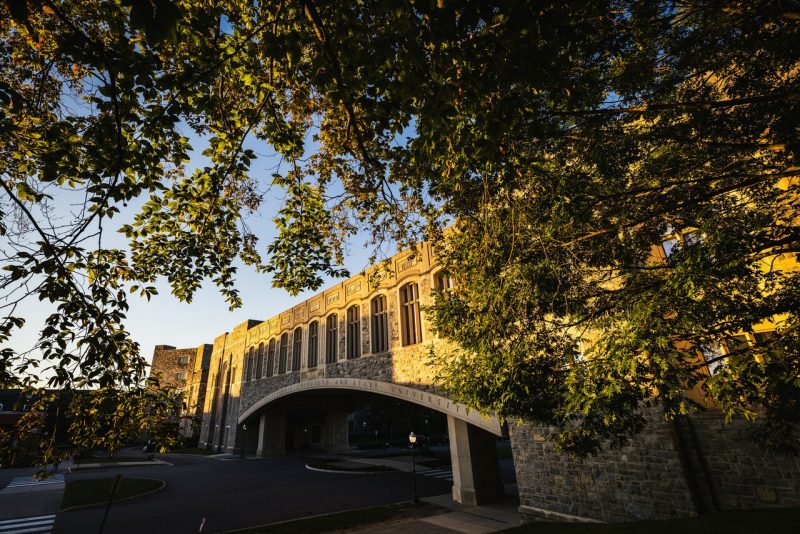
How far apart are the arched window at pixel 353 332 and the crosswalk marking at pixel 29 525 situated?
40.1 ft

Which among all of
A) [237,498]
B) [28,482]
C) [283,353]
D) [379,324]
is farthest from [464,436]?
[28,482]

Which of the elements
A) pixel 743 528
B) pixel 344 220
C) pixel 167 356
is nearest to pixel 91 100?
pixel 344 220

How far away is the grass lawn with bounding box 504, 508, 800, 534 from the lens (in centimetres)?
571

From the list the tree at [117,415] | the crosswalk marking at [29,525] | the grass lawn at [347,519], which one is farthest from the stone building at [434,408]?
the crosswalk marking at [29,525]

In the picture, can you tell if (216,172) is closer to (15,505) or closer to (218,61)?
(218,61)

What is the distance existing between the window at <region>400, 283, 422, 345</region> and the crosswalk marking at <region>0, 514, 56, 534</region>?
13115 mm

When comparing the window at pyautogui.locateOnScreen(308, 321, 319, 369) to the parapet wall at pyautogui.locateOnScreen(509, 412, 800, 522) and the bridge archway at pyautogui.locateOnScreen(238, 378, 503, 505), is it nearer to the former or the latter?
the bridge archway at pyautogui.locateOnScreen(238, 378, 503, 505)

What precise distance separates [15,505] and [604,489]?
2200 centimetres

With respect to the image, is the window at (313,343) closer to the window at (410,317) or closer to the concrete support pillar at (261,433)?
the window at (410,317)

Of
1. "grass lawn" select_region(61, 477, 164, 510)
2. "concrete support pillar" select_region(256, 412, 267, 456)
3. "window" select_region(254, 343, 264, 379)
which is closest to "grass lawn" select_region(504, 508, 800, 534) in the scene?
"grass lawn" select_region(61, 477, 164, 510)

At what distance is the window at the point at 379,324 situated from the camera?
17.4 m

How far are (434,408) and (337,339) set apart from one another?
908cm

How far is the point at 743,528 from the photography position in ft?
19.5

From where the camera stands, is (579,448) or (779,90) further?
(579,448)
